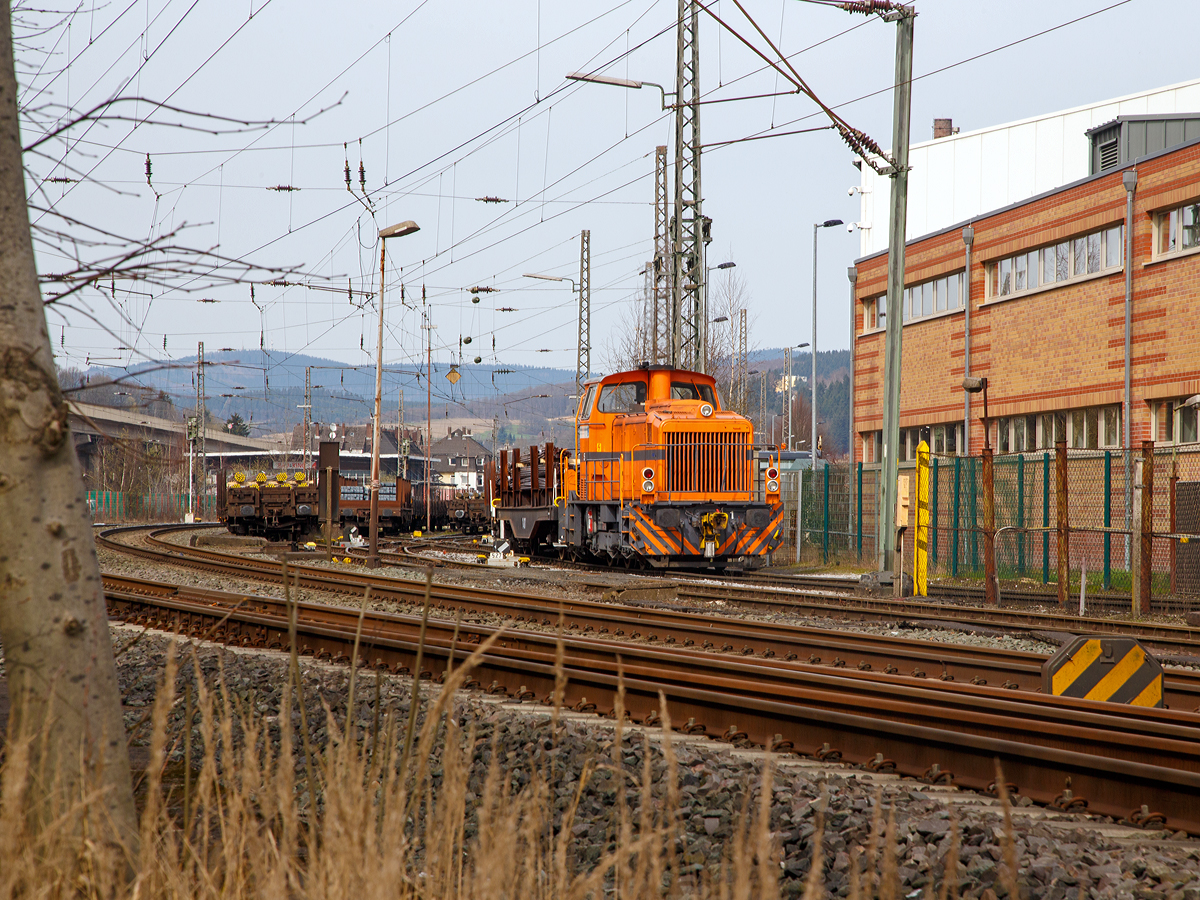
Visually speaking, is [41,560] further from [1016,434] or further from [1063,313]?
[1016,434]

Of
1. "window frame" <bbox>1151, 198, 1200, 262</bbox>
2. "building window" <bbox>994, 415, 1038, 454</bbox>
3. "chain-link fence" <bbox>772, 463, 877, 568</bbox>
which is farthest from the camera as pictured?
"building window" <bbox>994, 415, 1038, 454</bbox>

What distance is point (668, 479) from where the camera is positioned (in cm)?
1812

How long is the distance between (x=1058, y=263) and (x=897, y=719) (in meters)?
21.2

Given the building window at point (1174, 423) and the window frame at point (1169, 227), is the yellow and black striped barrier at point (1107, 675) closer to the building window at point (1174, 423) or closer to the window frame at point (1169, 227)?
the building window at point (1174, 423)

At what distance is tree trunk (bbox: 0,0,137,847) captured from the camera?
9.72 ft

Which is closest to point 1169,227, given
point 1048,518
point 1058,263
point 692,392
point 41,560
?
point 1058,263

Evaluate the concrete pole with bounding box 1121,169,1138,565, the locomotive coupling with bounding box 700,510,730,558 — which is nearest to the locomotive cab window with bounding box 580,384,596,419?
the locomotive coupling with bounding box 700,510,730,558

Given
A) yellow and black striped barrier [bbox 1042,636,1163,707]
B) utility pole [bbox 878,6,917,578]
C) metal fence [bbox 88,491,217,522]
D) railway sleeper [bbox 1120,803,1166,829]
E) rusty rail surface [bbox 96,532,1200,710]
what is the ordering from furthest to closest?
metal fence [bbox 88,491,217,522] → utility pole [bbox 878,6,917,578] → rusty rail surface [bbox 96,532,1200,710] → yellow and black striped barrier [bbox 1042,636,1163,707] → railway sleeper [bbox 1120,803,1166,829]

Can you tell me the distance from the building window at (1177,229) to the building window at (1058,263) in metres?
0.86

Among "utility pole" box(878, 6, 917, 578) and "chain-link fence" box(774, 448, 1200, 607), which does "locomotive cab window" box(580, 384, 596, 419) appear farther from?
"chain-link fence" box(774, 448, 1200, 607)

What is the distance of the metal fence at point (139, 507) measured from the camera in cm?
6926

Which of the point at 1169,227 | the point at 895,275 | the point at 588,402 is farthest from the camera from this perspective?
the point at 1169,227

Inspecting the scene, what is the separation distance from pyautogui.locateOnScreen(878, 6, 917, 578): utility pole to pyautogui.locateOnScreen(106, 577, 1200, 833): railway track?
7739mm

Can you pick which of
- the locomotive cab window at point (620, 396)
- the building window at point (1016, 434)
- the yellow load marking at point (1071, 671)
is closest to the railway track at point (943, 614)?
the yellow load marking at point (1071, 671)
